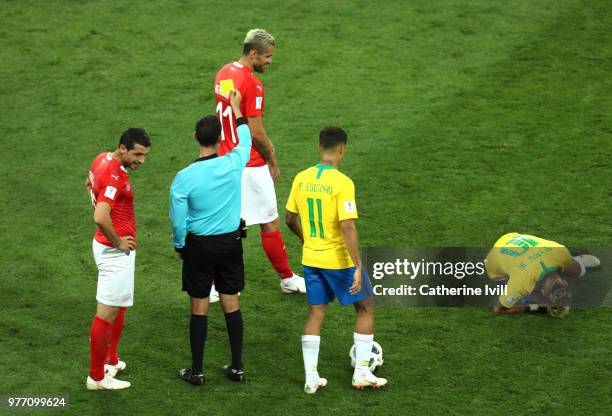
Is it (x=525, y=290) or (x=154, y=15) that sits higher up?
(x=154, y=15)

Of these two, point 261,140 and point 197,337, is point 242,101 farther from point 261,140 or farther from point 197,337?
point 197,337

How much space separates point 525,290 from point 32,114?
665 cm

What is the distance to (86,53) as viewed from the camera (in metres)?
14.0

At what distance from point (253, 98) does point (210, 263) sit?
1.80 m

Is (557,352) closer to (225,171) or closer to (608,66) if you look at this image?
(225,171)

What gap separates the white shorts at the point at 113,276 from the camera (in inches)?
291

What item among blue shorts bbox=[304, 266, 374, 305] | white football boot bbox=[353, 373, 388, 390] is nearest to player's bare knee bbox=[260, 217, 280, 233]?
blue shorts bbox=[304, 266, 374, 305]

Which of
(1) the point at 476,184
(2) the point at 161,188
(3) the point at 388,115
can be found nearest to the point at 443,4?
(3) the point at 388,115

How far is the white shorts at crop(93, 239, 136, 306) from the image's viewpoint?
7.38 metres

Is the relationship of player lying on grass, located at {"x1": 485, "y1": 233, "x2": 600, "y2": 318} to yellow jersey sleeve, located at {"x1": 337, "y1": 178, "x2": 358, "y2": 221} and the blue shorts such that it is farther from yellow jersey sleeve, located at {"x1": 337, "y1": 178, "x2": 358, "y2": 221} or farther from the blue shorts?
yellow jersey sleeve, located at {"x1": 337, "y1": 178, "x2": 358, "y2": 221}

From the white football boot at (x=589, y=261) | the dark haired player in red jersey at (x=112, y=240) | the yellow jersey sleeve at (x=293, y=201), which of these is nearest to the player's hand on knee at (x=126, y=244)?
the dark haired player in red jersey at (x=112, y=240)

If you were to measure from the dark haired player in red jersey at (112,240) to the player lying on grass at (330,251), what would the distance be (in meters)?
1.17

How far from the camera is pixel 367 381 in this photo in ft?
24.8

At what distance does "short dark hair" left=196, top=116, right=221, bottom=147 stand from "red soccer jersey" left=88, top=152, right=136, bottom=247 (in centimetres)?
58
